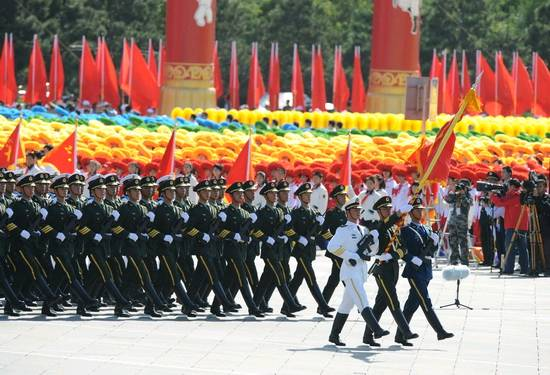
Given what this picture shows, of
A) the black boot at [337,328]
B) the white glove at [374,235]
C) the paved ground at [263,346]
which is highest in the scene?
the white glove at [374,235]

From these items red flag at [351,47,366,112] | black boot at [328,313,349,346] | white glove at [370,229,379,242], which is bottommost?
black boot at [328,313,349,346]

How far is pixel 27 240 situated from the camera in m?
18.4

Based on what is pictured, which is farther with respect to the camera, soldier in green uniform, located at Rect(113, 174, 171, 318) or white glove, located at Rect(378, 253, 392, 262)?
soldier in green uniform, located at Rect(113, 174, 171, 318)

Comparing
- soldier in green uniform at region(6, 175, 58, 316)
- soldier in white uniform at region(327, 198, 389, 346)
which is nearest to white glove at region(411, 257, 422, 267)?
soldier in white uniform at region(327, 198, 389, 346)

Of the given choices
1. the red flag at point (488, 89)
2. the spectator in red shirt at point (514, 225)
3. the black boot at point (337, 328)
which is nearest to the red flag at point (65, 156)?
the spectator in red shirt at point (514, 225)

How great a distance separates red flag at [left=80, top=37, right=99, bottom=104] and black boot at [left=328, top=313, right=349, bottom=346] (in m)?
28.0

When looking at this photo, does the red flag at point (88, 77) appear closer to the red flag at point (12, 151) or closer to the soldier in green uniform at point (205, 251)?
the red flag at point (12, 151)

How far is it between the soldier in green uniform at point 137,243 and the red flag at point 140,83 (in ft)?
76.5

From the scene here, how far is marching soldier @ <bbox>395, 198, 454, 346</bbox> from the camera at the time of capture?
1653cm

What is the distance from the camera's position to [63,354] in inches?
621

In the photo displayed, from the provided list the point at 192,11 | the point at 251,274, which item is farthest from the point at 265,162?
the point at 192,11

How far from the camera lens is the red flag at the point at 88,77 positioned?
44.0 m

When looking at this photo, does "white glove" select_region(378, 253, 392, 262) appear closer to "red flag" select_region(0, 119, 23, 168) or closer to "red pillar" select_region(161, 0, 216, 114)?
"red flag" select_region(0, 119, 23, 168)

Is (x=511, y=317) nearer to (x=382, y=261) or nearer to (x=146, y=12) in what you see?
(x=382, y=261)
